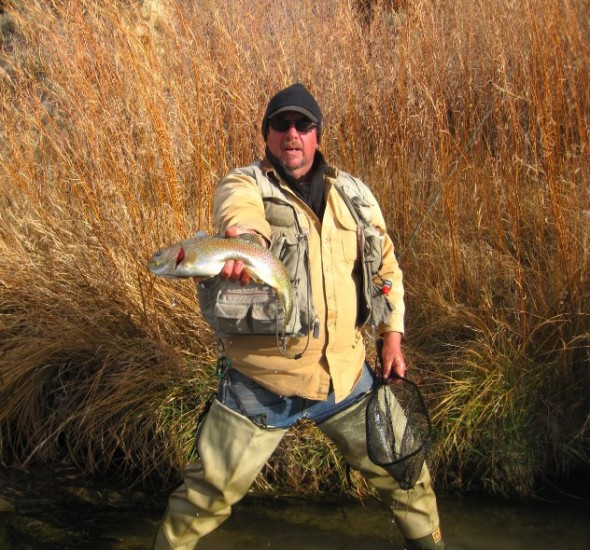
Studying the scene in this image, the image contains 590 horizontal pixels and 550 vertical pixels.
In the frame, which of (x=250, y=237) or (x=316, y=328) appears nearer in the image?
(x=250, y=237)

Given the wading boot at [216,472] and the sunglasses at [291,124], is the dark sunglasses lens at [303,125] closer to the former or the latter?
the sunglasses at [291,124]

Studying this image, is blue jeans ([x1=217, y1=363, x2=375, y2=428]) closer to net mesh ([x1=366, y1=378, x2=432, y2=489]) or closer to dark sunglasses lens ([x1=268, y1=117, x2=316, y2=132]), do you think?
net mesh ([x1=366, y1=378, x2=432, y2=489])

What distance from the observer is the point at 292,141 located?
2848 millimetres

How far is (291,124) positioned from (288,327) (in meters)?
0.77

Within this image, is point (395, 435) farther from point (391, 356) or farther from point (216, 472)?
point (216, 472)

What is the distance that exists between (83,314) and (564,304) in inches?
103

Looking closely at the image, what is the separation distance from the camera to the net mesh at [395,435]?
3014 mm

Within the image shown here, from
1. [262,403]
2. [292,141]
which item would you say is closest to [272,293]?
[262,403]

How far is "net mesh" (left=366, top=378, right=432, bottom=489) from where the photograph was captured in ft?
9.89

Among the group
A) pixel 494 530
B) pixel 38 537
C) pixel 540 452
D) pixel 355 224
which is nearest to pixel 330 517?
pixel 494 530

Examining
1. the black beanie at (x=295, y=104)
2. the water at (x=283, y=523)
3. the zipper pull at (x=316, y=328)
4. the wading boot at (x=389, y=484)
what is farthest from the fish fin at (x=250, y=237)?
the water at (x=283, y=523)

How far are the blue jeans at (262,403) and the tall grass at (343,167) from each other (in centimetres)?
119

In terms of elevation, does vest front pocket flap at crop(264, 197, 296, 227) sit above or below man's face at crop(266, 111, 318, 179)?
below

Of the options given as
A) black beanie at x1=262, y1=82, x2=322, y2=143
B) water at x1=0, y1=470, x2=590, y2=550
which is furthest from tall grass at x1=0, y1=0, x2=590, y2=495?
black beanie at x1=262, y1=82, x2=322, y2=143
